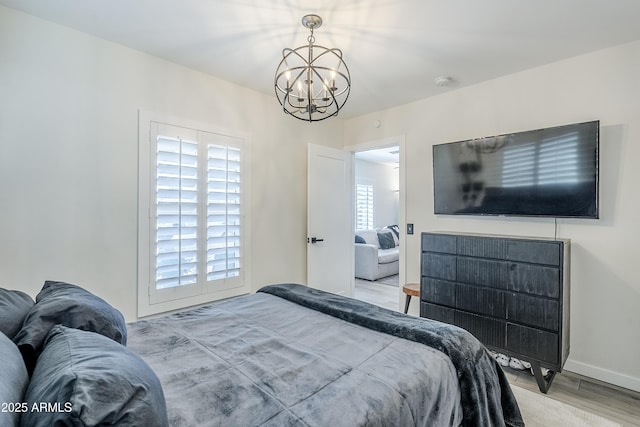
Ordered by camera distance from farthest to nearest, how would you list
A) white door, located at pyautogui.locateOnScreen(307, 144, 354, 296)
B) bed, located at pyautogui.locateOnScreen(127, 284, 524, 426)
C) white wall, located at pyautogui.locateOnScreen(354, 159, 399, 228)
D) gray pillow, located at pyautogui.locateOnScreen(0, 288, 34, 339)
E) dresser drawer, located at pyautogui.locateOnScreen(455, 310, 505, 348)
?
1. white wall, located at pyautogui.locateOnScreen(354, 159, 399, 228)
2. white door, located at pyautogui.locateOnScreen(307, 144, 354, 296)
3. dresser drawer, located at pyautogui.locateOnScreen(455, 310, 505, 348)
4. gray pillow, located at pyautogui.locateOnScreen(0, 288, 34, 339)
5. bed, located at pyautogui.locateOnScreen(127, 284, 524, 426)

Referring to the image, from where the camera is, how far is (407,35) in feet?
7.45

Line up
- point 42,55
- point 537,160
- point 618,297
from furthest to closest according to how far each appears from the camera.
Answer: point 537,160 < point 618,297 < point 42,55

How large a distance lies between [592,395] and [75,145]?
422 cm

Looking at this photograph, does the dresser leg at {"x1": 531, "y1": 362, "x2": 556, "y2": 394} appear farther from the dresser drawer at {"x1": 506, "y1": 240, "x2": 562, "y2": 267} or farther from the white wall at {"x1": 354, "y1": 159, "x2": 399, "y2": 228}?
the white wall at {"x1": 354, "y1": 159, "x2": 399, "y2": 228}

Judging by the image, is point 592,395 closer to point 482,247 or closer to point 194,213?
point 482,247

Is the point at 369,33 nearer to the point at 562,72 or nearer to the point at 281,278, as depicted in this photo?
the point at 562,72

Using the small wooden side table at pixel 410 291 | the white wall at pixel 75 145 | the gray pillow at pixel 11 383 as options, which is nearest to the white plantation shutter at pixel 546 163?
the small wooden side table at pixel 410 291

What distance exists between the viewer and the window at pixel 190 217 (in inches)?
101

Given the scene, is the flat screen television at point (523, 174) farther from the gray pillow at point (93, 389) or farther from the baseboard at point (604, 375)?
the gray pillow at point (93, 389)

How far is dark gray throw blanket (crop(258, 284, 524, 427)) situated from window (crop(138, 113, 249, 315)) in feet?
4.98

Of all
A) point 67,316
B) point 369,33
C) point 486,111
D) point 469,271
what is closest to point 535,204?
point 469,271

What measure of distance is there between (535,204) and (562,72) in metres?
1.16

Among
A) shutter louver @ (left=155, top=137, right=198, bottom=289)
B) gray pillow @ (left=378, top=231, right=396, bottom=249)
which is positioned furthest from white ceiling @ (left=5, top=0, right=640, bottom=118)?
gray pillow @ (left=378, top=231, right=396, bottom=249)

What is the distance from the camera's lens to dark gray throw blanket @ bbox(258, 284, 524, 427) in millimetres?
1399
